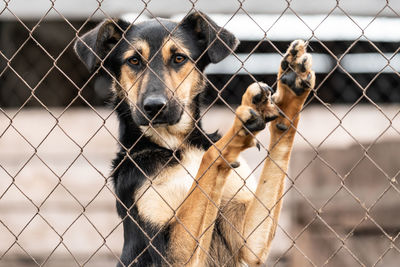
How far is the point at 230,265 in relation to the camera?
3344 mm

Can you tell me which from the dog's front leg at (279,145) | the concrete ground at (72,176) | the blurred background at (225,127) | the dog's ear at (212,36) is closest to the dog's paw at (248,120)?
the dog's front leg at (279,145)

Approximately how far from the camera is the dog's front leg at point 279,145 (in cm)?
264

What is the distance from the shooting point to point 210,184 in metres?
2.84

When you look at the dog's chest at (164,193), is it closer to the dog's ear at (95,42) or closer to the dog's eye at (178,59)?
the dog's eye at (178,59)

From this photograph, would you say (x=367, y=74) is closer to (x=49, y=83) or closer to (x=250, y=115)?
(x=49, y=83)

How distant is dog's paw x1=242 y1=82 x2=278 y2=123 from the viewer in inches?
107

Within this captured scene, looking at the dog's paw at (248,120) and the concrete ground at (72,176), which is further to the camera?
the concrete ground at (72,176)

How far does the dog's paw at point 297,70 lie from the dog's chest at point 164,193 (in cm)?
69

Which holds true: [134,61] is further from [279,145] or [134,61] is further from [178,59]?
[279,145]

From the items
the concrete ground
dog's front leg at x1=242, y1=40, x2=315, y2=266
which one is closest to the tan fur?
dog's front leg at x1=242, y1=40, x2=315, y2=266

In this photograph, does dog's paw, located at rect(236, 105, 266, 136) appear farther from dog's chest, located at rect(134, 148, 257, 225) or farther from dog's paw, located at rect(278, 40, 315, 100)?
dog's chest, located at rect(134, 148, 257, 225)

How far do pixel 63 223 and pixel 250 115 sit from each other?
16.4 feet

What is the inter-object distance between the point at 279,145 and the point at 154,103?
671 millimetres

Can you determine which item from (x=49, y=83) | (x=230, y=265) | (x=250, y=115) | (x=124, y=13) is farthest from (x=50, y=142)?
(x=250, y=115)
